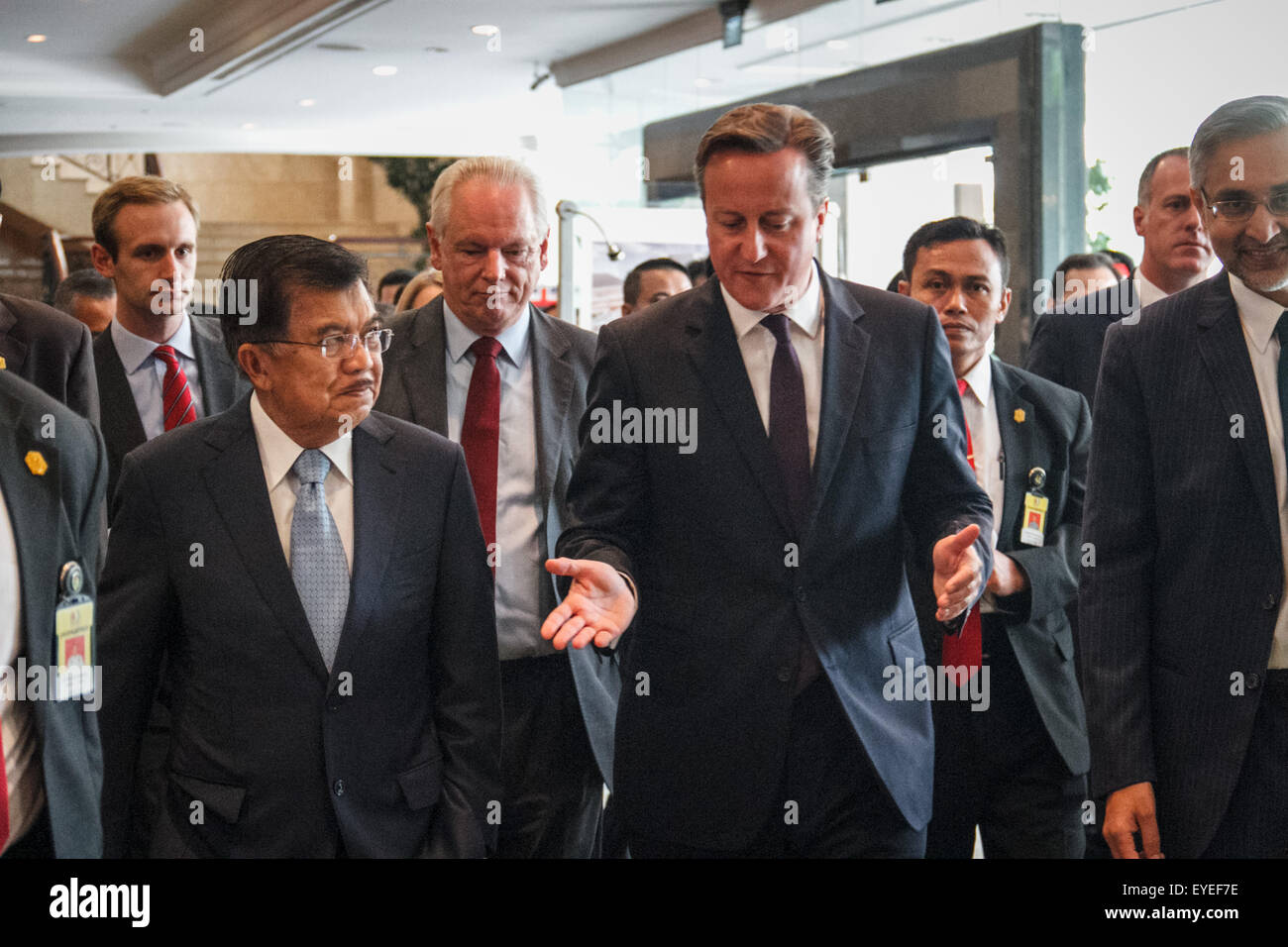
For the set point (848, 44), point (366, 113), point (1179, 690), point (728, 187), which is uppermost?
point (366, 113)

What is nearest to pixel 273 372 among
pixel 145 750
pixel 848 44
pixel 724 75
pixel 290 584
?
pixel 290 584

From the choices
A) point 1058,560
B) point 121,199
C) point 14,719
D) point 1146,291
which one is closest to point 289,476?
point 14,719

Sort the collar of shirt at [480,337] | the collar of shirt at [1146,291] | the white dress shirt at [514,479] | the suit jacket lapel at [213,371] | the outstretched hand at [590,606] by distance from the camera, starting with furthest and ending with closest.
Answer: the collar of shirt at [1146,291], the suit jacket lapel at [213,371], the collar of shirt at [480,337], the white dress shirt at [514,479], the outstretched hand at [590,606]

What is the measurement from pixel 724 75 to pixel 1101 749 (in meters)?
8.03

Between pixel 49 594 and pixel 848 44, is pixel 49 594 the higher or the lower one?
the lower one

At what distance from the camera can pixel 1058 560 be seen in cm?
294

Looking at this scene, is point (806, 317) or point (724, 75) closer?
point (806, 317)

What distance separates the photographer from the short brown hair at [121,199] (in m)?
3.62

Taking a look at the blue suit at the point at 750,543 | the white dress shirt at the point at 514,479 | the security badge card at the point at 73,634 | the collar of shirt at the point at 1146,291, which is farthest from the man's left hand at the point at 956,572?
the collar of shirt at the point at 1146,291

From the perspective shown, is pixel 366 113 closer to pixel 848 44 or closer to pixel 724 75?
pixel 724 75

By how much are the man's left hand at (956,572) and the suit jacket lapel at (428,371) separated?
4.01 feet

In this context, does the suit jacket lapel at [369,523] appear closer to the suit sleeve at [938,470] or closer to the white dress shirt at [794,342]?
the white dress shirt at [794,342]

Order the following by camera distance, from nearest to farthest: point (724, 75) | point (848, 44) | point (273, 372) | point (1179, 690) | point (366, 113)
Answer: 1. point (1179, 690)
2. point (273, 372)
3. point (848, 44)
4. point (724, 75)
5. point (366, 113)
